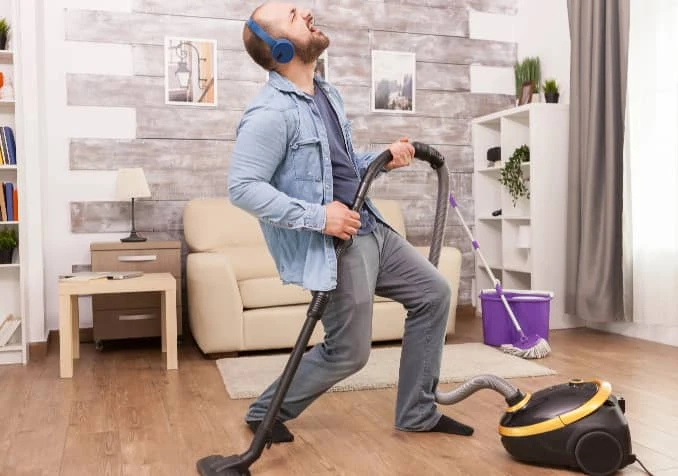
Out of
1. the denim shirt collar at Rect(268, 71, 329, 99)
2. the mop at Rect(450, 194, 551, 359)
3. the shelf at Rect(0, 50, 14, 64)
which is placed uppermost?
the shelf at Rect(0, 50, 14, 64)

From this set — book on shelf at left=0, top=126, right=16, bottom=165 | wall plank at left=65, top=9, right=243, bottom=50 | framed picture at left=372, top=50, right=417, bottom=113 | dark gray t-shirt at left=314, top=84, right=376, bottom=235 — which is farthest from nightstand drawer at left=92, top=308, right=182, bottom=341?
dark gray t-shirt at left=314, top=84, right=376, bottom=235

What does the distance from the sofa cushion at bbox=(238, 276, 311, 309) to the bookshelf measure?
112cm

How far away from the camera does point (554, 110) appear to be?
446 cm

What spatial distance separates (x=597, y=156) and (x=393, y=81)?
1.49 m

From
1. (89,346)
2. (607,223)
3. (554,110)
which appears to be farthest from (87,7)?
(607,223)

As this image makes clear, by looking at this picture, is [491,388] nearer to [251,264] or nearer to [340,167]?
[340,167]

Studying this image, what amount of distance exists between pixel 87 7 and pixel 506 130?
2689mm

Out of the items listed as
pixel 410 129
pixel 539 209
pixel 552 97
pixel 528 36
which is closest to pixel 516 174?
pixel 539 209

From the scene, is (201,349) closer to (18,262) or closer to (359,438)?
(18,262)

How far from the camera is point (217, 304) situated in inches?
144

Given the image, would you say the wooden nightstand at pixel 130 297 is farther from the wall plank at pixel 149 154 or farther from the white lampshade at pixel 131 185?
the wall plank at pixel 149 154

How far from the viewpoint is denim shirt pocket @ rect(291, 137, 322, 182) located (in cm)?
204

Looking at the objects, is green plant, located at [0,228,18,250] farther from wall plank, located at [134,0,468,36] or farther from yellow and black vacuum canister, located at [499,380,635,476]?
yellow and black vacuum canister, located at [499,380,635,476]

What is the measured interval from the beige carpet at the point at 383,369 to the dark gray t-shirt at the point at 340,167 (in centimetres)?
104
